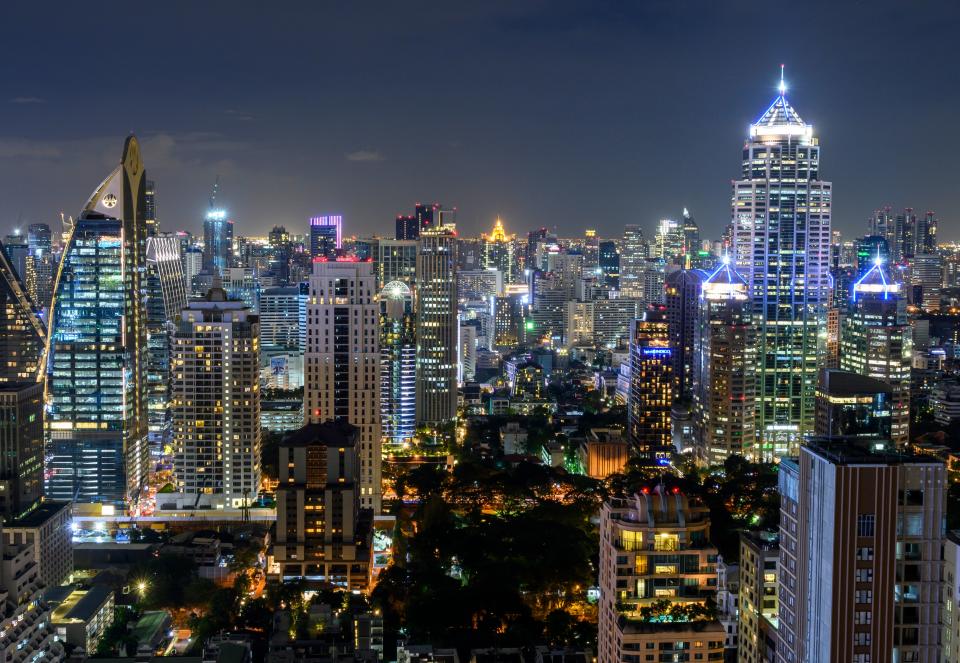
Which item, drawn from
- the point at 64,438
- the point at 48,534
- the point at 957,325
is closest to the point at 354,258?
the point at 64,438

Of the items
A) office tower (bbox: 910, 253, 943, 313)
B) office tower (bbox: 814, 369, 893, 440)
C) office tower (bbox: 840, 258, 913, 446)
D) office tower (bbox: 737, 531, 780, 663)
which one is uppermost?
office tower (bbox: 910, 253, 943, 313)

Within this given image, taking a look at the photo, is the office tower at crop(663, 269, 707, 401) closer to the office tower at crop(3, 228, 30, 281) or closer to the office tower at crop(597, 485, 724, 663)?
the office tower at crop(3, 228, 30, 281)

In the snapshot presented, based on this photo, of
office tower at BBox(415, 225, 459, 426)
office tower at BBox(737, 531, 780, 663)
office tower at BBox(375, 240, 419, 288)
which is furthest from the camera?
office tower at BBox(375, 240, 419, 288)

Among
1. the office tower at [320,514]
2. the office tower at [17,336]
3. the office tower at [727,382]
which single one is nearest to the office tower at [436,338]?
the office tower at [727,382]

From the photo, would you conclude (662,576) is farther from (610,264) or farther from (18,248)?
(610,264)

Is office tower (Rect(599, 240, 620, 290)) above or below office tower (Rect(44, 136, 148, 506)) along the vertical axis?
above

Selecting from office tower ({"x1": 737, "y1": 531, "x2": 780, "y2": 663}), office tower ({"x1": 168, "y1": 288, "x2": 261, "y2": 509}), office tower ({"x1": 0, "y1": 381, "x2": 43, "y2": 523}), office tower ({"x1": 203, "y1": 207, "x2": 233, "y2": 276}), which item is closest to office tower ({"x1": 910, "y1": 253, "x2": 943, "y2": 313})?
office tower ({"x1": 203, "y1": 207, "x2": 233, "y2": 276})
